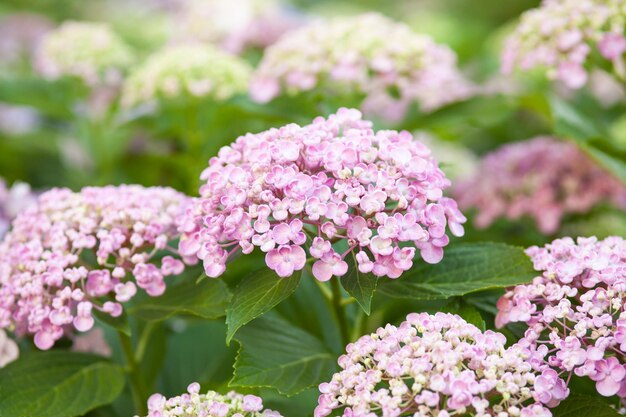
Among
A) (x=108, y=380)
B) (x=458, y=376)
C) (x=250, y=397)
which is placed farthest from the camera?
(x=108, y=380)

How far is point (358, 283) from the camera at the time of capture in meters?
0.79

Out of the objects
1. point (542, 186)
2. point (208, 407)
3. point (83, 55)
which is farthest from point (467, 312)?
point (83, 55)

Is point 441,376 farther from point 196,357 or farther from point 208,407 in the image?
point 196,357

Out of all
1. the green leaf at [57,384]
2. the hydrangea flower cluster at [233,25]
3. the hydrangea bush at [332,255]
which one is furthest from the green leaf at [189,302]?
the hydrangea flower cluster at [233,25]

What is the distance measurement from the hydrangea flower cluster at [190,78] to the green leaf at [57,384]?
604 mm

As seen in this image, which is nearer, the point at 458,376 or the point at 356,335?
the point at 458,376

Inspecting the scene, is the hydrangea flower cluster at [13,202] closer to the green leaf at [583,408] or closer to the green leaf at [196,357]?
the green leaf at [196,357]

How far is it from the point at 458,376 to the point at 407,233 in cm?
16

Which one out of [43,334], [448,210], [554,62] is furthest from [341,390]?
[554,62]

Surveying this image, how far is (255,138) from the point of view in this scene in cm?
88

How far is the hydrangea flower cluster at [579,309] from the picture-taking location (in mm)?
740

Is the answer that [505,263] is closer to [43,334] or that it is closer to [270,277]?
[270,277]

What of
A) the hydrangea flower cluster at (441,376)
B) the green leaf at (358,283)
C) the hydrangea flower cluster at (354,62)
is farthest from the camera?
the hydrangea flower cluster at (354,62)

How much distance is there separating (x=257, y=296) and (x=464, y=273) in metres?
0.26
